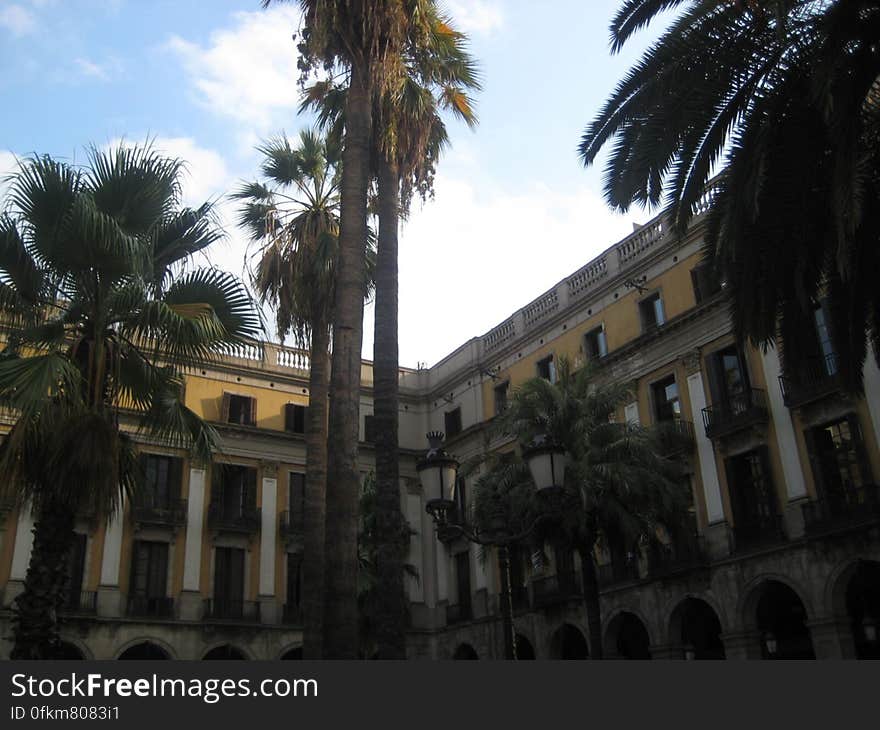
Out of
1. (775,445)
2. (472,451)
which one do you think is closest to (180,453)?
(472,451)

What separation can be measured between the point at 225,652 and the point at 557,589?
43.2ft

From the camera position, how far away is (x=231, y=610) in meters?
34.8

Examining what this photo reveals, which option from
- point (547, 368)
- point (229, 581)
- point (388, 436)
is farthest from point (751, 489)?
point (229, 581)

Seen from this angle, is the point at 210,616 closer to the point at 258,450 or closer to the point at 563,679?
the point at 258,450

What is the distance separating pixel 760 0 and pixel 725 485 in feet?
62.0

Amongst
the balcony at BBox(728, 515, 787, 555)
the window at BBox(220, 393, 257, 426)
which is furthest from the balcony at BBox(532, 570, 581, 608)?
the window at BBox(220, 393, 257, 426)

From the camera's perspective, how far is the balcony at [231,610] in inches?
1347

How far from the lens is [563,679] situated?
491 centimetres

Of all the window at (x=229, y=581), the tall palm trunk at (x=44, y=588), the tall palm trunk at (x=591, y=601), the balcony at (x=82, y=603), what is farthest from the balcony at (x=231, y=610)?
the tall palm trunk at (x=44, y=588)

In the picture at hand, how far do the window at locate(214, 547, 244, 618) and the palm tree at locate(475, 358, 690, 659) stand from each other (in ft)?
53.0

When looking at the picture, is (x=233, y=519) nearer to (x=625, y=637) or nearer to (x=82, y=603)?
(x=82, y=603)

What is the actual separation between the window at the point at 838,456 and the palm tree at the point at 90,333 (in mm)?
17461

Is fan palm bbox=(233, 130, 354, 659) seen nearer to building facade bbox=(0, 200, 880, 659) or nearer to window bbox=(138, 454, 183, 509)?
building facade bbox=(0, 200, 880, 659)

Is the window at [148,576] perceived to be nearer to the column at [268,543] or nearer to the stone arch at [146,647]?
the stone arch at [146,647]
